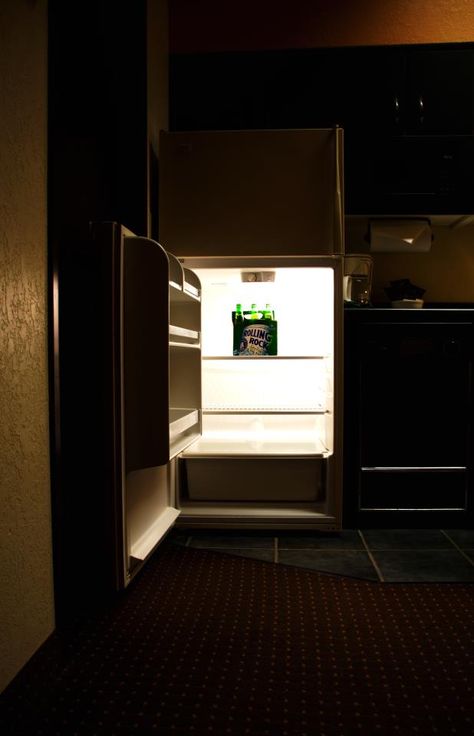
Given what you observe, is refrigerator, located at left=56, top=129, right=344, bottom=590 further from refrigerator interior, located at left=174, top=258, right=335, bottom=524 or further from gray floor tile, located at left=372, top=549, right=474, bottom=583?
gray floor tile, located at left=372, top=549, right=474, bottom=583

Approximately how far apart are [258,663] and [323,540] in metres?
1.05

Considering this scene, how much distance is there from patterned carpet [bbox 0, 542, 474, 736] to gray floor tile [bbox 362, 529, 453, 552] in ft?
1.30

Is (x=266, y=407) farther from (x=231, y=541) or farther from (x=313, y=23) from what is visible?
(x=313, y=23)

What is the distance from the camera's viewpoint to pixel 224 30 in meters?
2.92

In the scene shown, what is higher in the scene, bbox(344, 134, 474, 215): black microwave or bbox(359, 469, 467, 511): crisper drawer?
bbox(344, 134, 474, 215): black microwave

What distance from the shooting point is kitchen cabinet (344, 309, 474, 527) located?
8.16 ft

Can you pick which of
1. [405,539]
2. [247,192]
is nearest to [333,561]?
[405,539]

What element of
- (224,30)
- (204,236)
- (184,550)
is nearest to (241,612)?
(184,550)

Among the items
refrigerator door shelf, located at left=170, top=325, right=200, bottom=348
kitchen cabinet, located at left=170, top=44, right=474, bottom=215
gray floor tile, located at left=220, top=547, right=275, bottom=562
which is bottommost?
gray floor tile, located at left=220, top=547, right=275, bottom=562

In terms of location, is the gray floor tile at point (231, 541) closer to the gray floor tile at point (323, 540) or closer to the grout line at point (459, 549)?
the gray floor tile at point (323, 540)

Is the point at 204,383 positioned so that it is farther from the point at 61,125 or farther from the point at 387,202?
the point at 61,125

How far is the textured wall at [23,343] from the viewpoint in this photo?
1.29 meters

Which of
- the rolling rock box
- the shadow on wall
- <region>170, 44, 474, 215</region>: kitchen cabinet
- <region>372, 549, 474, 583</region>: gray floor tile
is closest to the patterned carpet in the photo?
<region>372, 549, 474, 583</region>: gray floor tile

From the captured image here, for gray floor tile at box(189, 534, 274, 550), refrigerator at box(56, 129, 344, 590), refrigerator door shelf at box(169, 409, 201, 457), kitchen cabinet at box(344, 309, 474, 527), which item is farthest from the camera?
kitchen cabinet at box(344, 309, 474, 527)
